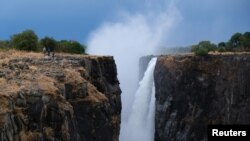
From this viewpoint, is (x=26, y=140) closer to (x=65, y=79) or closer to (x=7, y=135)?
(x=7, y=135)

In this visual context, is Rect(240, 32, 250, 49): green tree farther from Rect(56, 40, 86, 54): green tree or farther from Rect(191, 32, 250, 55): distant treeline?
Rect(56, 40, 86, 54): green tree

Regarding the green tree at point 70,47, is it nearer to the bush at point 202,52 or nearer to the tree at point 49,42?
the tree at point 49,42

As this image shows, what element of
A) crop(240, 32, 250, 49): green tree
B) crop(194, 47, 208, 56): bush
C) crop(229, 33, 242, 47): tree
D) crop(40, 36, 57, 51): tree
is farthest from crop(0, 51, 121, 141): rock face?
crop(229, 33, 242, 47): tree

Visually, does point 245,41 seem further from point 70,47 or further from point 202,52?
point 70,47

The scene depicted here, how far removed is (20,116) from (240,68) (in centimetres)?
5656

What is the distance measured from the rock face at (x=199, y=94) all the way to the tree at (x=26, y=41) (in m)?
30.1

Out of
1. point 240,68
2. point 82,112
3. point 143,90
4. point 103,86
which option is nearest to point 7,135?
point 82,112

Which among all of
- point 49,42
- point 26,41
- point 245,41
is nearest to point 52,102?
point 26,41

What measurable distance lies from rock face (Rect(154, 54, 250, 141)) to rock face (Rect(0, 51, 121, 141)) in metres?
35.2

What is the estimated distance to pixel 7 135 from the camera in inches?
902

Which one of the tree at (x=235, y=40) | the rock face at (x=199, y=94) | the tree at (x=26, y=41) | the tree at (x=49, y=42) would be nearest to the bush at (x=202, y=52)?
the rock face at (x=199, y=94)

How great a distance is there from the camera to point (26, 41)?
180ft

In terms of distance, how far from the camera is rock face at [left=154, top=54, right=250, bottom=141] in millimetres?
77438

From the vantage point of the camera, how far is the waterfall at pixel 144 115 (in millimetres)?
88688
